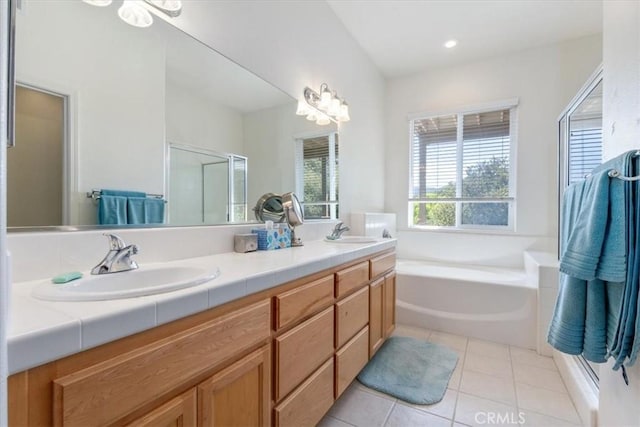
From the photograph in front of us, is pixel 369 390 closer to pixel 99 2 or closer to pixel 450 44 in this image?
pixel 99 2

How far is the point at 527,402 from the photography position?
63.6 inches

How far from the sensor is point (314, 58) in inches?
87.1

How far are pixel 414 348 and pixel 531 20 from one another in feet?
9.77

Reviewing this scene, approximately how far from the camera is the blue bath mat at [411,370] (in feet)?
5.53

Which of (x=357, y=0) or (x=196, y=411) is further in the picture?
(x=357, y=0)

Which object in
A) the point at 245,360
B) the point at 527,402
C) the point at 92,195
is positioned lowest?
the point at 527,402

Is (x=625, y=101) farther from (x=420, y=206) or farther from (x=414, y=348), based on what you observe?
(x=420, y=206)

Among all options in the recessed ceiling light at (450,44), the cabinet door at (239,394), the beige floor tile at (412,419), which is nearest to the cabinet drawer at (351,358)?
the beige floor tile at (412,419)

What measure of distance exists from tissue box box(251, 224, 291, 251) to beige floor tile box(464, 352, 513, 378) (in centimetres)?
153

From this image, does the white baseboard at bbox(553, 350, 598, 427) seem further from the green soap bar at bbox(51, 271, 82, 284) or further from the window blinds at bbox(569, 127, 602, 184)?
the green soap bar at bbox(51, 271, 82, 284)

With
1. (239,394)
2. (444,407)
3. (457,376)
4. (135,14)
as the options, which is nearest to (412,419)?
(444,407)

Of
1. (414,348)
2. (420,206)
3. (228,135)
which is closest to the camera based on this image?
(228,135)

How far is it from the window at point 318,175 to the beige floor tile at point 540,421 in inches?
66.8

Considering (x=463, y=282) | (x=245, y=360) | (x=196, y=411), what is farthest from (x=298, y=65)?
(x=463, y=282)
